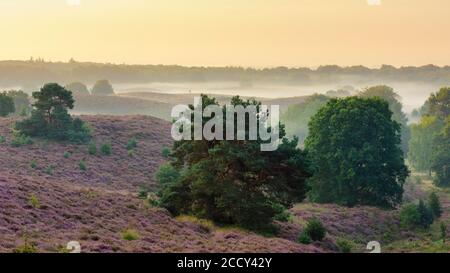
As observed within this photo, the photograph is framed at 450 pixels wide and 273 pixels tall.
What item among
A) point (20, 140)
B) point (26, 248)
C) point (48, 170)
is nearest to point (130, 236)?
point (26, 248)

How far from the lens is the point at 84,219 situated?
35.6 m

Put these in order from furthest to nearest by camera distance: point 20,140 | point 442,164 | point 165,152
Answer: point 442,164 < point 165,152 < point 20,140

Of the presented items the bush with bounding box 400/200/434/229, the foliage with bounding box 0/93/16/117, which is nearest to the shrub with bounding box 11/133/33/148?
the foliage with bounding box 0/93/16/117

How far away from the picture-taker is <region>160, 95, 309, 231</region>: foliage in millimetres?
40062

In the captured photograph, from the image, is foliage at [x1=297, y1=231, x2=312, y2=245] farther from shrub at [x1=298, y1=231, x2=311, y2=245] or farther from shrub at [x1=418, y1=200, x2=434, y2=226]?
shrub at [x1=418, y1=200, x2=434, y2=226]

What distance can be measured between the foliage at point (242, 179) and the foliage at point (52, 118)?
39.3 metres

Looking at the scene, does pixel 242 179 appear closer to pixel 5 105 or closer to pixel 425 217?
pixel 425 217

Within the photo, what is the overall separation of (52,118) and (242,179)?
46.4 metres

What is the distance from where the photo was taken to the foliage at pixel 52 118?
7731cm

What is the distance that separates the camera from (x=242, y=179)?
41406 millimetres

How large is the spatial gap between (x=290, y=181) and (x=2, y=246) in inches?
815

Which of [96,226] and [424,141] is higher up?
[96,226]

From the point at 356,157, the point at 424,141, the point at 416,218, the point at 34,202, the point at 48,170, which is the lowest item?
the point at 416,218
